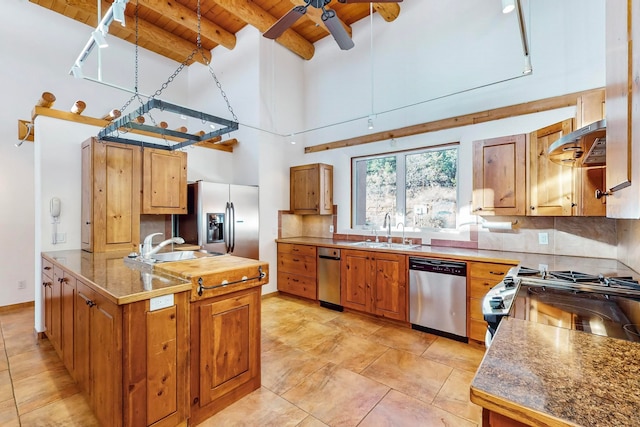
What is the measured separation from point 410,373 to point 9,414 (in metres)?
2.97

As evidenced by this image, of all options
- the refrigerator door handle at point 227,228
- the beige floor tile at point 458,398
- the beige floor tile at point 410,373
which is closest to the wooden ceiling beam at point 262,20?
the refrigerator door handle at point 227,228

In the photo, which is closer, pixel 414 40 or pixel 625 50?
pixel 625 50

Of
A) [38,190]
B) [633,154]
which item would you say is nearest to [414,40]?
[633,154]

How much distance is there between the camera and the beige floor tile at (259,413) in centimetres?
193

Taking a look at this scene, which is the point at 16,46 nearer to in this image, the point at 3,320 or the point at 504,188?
the point at 3,320

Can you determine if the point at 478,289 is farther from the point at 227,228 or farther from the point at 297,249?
the point at 227,228

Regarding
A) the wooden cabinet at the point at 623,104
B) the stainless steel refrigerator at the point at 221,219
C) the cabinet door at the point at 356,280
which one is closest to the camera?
the wooden cabinet at the point at 623,104

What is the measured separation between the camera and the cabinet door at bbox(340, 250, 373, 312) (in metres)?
3.73

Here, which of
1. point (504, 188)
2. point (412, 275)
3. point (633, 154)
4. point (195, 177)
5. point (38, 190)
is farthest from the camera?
point (195, 177)

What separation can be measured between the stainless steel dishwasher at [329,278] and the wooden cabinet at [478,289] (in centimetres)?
166

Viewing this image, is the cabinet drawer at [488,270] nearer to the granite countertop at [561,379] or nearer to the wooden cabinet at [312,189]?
the granite countertop at [561,379]

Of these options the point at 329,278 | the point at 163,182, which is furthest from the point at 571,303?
the point at 163,182

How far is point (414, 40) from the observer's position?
4082 millimetres

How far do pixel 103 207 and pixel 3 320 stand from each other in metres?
2.22
